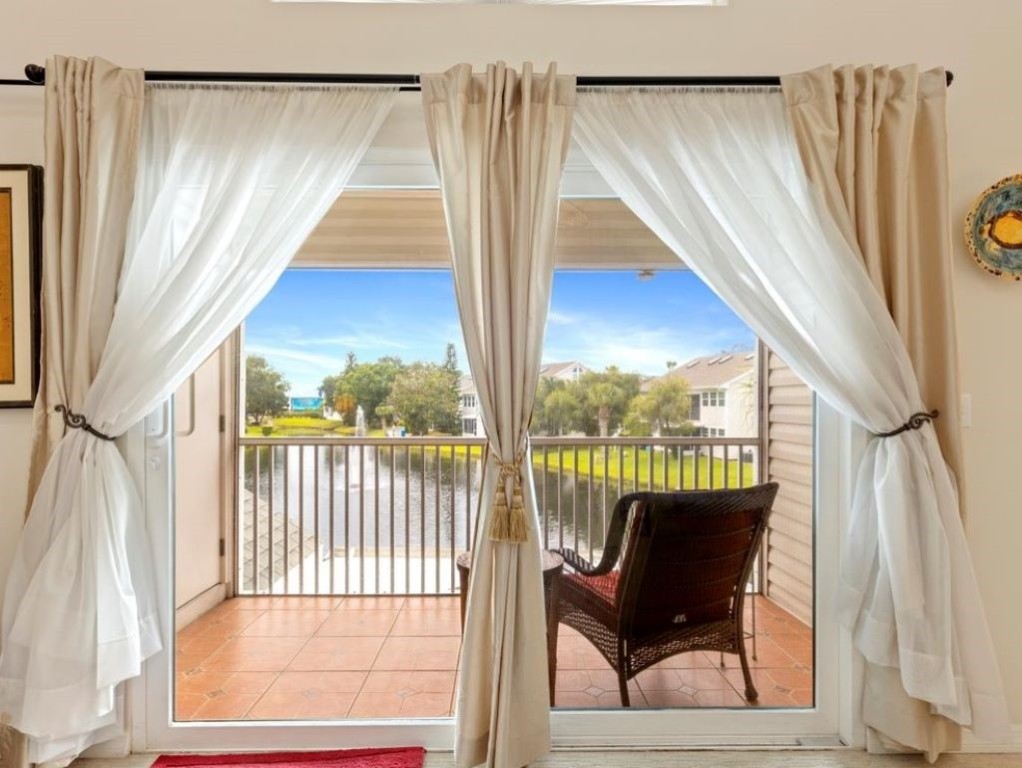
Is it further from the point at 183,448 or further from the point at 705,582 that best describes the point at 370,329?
the point at 705,582

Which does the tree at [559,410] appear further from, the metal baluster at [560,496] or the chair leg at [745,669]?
the chair leg at [745,669]

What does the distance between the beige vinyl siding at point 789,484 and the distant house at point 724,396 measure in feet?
0.18

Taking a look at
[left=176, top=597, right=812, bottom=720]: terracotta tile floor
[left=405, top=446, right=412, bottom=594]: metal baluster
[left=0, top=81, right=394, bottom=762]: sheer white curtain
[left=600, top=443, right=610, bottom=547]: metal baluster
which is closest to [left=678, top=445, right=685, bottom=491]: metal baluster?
[left=600, top=443, right=610, bottom=547]: metal baluster

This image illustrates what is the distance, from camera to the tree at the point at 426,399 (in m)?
2.09

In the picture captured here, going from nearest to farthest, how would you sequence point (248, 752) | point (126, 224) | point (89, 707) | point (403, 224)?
point (89, 707), point (126, 224), point (248, 752), point (403, 224)

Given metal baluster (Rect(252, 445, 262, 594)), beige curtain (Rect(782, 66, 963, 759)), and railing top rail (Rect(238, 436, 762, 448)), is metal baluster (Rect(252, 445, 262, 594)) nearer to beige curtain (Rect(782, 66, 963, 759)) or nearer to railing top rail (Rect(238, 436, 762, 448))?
railing top rail (Rect(238, 436, 762, 448))

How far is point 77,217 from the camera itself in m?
1.72

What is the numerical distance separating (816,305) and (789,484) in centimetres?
64

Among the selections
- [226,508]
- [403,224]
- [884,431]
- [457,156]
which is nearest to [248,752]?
[226,508]

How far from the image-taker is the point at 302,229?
178 centimetres

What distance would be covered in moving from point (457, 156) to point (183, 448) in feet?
4.69

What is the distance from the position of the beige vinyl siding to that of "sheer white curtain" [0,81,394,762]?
1.62 meters

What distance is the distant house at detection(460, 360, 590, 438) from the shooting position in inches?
78.0

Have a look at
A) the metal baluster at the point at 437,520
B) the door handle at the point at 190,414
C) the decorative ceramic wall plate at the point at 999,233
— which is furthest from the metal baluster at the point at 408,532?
the decorative ceramic wall plate at the point at 999,233
